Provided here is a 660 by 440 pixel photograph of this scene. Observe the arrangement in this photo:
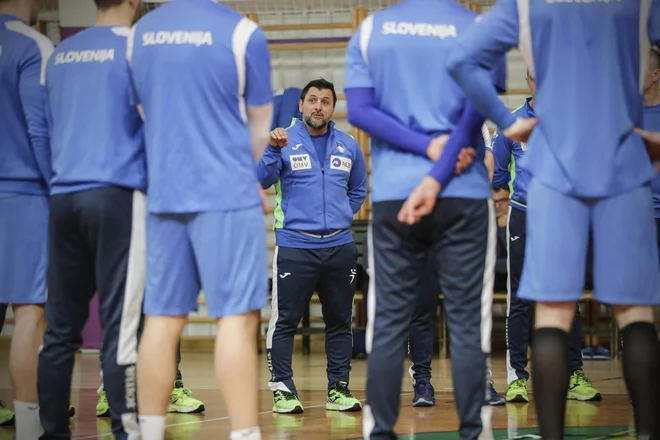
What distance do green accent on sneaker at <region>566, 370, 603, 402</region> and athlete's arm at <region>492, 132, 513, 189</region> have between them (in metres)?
1.16

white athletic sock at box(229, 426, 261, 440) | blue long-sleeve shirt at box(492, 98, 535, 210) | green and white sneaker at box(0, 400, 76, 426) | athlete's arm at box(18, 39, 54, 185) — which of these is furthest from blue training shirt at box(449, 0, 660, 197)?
green and white sneaker at box(0, 400, 76, 426)

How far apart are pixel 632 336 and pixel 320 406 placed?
2.97 meters

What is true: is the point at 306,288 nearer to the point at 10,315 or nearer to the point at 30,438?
the point at 30,438

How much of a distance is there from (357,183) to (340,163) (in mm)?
268

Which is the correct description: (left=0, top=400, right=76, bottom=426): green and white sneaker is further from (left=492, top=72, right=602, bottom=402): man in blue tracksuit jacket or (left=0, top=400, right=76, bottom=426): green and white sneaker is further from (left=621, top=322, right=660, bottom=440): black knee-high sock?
(left=621, top=322, right=660, bottom=440): black knee-high sock

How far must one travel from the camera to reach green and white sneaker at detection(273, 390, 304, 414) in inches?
211

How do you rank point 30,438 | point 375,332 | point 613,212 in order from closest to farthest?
point 613,212, point 375,332, point 30,438

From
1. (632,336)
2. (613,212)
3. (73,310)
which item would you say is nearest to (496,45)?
(613,212)

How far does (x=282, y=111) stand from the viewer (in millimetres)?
9523

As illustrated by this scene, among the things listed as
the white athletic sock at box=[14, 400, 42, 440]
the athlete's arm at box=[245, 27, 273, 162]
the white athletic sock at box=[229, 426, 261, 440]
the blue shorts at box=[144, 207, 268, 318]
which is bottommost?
the white athletic sock at box=[14, 400, 42, 440]

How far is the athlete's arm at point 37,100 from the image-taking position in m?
3.88

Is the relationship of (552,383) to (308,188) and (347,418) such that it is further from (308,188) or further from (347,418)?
(308,188)

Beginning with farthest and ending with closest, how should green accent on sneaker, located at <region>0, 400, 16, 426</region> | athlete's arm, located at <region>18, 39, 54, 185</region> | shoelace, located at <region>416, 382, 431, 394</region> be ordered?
1. shoelace, located at <region>416, 382, 431, 394</region>
2. green accent on sneaker, located at <region>0, 400, 16, 426</region>
3. athlete's arm, located at <region>18, 39, 54, 185</region>

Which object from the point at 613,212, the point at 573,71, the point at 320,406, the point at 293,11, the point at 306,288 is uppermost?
the point at 293,11
